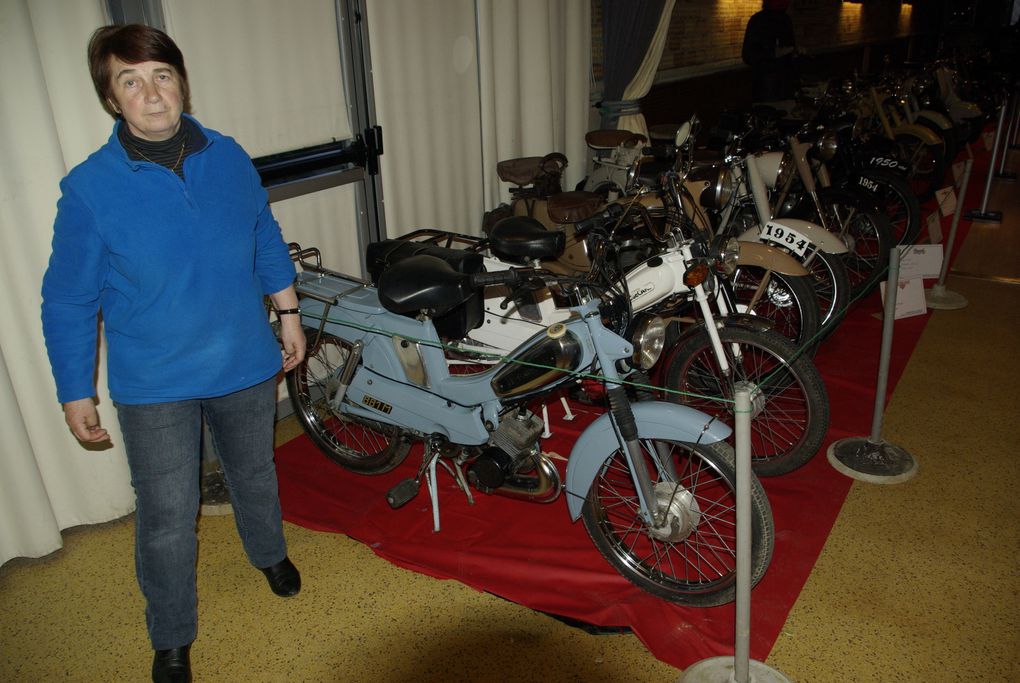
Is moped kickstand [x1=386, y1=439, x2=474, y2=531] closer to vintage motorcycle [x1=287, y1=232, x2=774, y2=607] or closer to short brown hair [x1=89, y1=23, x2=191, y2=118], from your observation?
vintage motorcycle [x1=287, y1=232, x2=774, y2=607]

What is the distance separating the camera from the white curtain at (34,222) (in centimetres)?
229

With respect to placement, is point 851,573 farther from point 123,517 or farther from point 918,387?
point 123,517

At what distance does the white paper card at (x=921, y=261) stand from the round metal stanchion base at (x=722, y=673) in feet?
6.64

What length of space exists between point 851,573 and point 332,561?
1.69 meters

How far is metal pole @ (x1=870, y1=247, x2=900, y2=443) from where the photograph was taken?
8.99 feet

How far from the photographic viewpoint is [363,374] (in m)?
2.71

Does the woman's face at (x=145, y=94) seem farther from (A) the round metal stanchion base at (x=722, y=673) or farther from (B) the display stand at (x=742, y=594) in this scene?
(A) the round metal stanchion base at (x=722, y=673)

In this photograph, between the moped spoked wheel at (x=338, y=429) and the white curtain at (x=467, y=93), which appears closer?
the moped spoked wheel at (x=338, y=429)

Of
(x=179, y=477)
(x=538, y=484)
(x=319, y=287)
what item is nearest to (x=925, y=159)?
(x=538, y=484)

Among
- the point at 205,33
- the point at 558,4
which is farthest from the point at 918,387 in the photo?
the point at 205,33

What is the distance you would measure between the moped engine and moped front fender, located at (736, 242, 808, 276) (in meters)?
1.18

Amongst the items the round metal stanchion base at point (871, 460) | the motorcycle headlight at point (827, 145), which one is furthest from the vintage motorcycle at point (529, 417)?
the motorcycle headlight at point (827, 145)

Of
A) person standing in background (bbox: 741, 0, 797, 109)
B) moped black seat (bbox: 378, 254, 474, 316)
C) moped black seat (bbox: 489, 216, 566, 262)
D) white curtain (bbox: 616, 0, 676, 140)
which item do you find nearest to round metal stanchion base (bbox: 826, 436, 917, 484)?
moped black seat (bbox: 489, 216, 566, 262)

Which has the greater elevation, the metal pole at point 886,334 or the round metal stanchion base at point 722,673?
the metal pole at point 886,334
